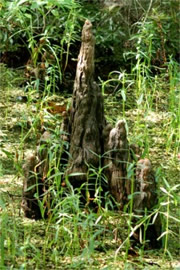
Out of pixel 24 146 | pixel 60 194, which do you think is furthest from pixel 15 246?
pixel 24 146

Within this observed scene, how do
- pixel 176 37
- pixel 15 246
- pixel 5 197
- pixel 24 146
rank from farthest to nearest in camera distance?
1. pixel 176 37
2. pixel 24 146
3. pixel 5 197
4. pixel 15 246

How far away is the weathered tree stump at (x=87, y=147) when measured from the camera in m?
2.99

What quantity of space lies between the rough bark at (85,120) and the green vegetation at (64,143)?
6 centimetres

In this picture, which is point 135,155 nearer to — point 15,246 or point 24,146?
point 15,246

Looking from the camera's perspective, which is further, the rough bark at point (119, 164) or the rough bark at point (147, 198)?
the rough bark at point (119, 164)

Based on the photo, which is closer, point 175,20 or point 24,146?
point 24,146

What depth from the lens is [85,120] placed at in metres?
3.12

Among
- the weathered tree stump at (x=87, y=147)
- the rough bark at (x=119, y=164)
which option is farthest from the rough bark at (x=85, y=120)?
the rough bark at (x=119, y=164)

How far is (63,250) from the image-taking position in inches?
111

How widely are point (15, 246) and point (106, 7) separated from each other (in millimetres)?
3133

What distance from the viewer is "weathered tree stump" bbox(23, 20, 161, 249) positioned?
2.99 meters

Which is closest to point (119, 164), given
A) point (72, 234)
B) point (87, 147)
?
point (87, 147)

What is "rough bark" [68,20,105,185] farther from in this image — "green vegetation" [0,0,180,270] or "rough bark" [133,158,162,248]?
"rough bark" [133,158,162,248]

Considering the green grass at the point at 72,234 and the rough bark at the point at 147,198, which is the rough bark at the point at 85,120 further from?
the rough bark at the point at 147,198
